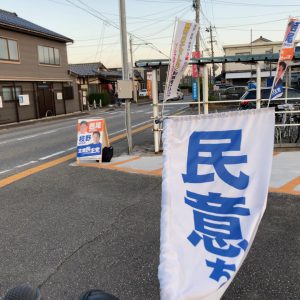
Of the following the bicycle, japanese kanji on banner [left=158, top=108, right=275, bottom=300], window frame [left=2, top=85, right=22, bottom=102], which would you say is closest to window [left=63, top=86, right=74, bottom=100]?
window frame [left=2, top=85, right=22, bottom=102]

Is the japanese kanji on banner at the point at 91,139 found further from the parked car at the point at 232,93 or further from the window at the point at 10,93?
the parked car at the point at 232,93

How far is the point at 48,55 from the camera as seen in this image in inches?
1041

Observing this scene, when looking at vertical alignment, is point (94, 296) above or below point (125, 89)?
below

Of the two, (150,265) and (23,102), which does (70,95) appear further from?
(150,265)

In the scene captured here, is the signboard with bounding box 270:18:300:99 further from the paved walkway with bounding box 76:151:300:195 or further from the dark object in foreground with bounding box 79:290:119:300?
the dark object in foreground with bounding box 79:290:119:300

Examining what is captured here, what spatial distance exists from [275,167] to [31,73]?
20.6 m

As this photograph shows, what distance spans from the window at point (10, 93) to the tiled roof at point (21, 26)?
12.0 feet

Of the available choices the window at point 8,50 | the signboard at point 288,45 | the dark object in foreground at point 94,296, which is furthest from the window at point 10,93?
the dark object in foreground at point 94,296

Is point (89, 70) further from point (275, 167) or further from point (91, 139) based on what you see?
point (275, 167)

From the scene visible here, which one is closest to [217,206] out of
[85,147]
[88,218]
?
[88,218]

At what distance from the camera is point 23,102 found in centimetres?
2278

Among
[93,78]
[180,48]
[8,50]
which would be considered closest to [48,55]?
[8,50]

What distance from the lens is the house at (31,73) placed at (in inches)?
858

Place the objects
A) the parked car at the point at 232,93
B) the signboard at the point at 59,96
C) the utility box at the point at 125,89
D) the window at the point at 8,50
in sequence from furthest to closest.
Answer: the parked car at the point at 232,93, the signboard at the point at 59,96, the window at the point at 8,50, the utility box at the point at 125,89
